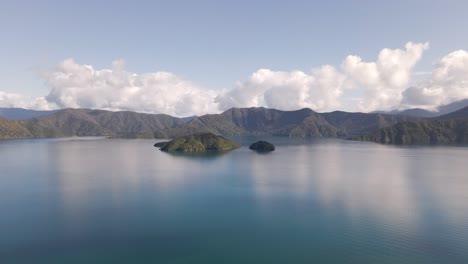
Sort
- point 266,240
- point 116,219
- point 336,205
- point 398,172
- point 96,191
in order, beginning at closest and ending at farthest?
1. point 266,240
2. point 116,219
3. point 336,205
4. point 96,191
5. point 398,172

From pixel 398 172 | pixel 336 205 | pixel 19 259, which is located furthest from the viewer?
pixel 398 172

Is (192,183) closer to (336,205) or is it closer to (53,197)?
(53,197)

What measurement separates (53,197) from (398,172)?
19269 cm

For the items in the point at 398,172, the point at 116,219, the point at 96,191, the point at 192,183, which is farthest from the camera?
the point at 398,172

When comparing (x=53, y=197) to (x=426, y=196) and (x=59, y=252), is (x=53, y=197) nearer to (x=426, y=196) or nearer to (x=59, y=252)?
(x=59, y=252)

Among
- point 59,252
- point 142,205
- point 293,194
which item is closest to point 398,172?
point 293,194

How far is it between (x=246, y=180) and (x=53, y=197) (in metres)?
91.3

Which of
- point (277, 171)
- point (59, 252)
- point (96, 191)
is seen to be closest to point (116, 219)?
point (59, 252)

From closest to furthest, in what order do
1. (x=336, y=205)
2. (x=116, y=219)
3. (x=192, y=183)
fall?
(x=116, y=219) < (x=336, y=205) < (x=192, y=183)

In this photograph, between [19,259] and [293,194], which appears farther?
[293,194]

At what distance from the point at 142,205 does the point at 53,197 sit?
4266 centimetres

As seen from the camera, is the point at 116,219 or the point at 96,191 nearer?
the point at 116,219

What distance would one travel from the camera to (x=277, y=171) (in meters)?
190

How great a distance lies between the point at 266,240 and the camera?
74688 millimetres
